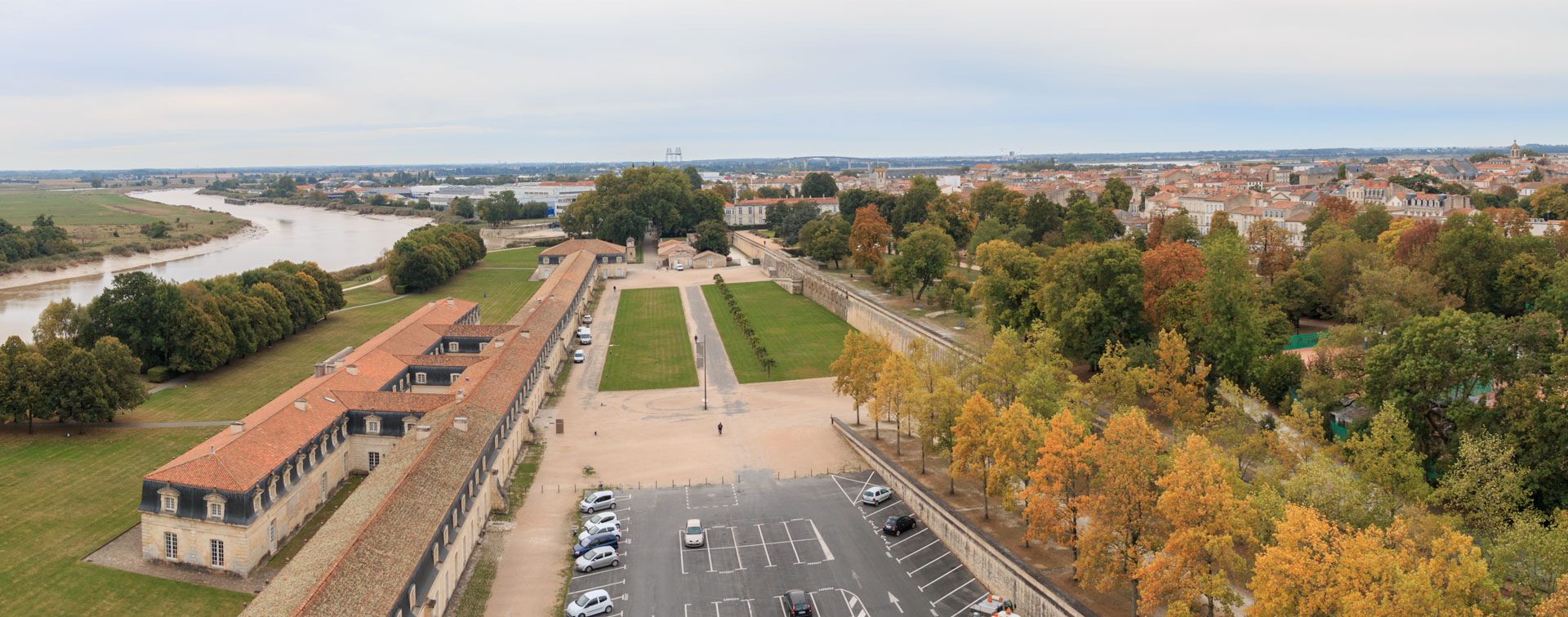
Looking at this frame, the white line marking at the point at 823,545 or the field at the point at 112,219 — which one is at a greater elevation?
the field at the point at 112,219

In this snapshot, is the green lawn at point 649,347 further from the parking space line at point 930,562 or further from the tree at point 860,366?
the parking space line at point 930,562

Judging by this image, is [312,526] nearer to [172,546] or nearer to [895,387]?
[172,546]

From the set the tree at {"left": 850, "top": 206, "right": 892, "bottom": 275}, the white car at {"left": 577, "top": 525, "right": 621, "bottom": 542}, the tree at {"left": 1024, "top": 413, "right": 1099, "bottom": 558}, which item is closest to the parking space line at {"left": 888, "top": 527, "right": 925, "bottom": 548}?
the tree at {"left": 1024, "top": 413, "right": 1099, "bottom": 558}

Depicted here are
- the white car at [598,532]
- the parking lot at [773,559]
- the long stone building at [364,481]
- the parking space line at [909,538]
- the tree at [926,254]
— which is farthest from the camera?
the tree at [926,254]

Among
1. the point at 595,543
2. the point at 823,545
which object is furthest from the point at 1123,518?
the point at 595,543

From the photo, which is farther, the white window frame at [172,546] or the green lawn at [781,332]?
the green lawn at [781,332]

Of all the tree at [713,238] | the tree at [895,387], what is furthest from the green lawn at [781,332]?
the tree at [713,238]

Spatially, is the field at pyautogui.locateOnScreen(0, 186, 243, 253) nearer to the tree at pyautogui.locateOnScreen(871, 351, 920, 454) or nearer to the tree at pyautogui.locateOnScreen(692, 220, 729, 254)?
the tree at pyautogui.locateOnScreen(692, 220, 729, 254)
